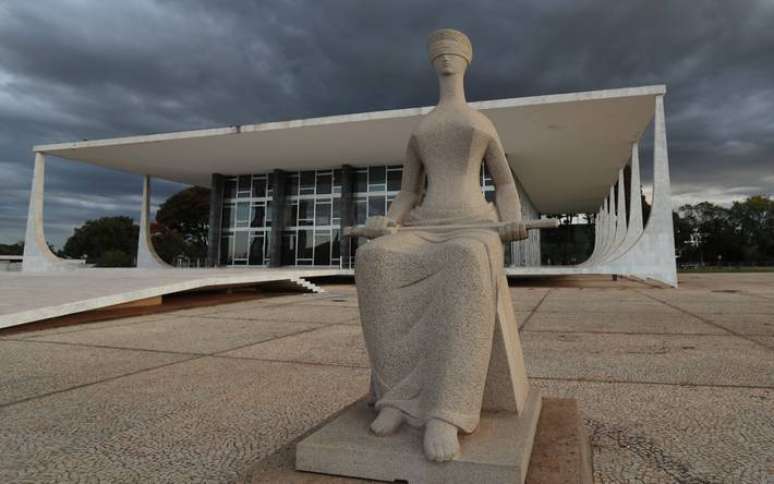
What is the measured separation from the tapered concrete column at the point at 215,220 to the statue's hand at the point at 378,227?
1005 inches

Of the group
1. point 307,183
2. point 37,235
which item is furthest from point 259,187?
point 37,235

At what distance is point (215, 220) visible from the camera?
87.0 ft

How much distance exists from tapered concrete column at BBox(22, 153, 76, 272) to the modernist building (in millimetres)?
52

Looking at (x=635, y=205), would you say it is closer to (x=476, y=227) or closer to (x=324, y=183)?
(x=324, y=183)

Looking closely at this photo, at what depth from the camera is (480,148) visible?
2.98 metres

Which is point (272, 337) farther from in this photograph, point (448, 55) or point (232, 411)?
point (448, 55)

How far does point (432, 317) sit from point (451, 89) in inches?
62.9

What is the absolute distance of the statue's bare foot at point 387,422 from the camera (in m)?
2.12

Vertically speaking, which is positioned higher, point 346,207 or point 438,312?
point 346,207

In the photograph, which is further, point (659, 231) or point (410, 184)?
point (659, 231)

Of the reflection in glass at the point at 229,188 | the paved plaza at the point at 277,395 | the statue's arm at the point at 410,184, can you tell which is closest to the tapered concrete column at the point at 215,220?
the reflection in glass at the point at 229,188

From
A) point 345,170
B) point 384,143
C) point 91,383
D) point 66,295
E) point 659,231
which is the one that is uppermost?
point 384,143

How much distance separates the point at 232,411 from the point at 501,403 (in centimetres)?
201

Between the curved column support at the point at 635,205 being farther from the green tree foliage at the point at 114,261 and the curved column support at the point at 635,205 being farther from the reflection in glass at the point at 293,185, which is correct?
the green tree foliage at the point at 114,261
